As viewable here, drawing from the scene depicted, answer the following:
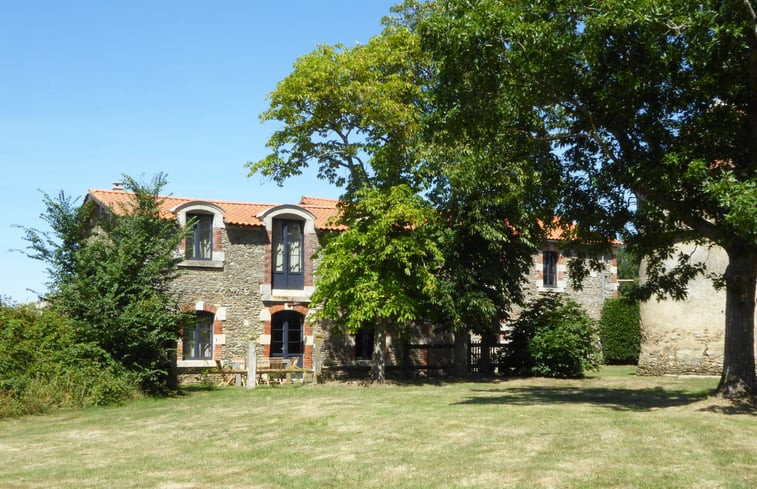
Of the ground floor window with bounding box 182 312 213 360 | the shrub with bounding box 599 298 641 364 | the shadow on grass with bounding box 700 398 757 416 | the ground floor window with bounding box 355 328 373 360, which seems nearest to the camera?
the shadow on grass with bounding box 700 398 757 416

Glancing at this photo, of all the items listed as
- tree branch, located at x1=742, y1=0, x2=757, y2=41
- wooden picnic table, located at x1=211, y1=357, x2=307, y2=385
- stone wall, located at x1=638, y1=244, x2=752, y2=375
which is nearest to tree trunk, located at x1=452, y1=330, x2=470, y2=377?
wooden picnic table, located at x1=211, y1=357, x2=307, y2=385

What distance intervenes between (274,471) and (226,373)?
13.9 m

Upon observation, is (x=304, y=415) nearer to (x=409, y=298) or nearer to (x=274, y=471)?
(x=274, y=471)

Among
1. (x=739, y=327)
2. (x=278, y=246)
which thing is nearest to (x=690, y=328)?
(x=739, y=327)

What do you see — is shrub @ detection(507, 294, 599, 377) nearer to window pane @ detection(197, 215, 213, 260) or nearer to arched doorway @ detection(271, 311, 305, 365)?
arched doorway @ detection(271, 311, 305, 365)

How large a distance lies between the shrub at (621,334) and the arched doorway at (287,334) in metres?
14.0

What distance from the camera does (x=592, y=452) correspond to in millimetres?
9297

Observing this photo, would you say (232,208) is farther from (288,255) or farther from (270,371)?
(270,371)

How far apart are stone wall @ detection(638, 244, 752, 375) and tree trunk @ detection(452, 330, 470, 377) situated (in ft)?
18.0

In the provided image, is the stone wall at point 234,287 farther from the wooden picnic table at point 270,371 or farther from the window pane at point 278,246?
the wooden picnic table at point 270,371

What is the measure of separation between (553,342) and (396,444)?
542 inches

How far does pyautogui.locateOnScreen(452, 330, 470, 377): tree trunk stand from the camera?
81.6 feet

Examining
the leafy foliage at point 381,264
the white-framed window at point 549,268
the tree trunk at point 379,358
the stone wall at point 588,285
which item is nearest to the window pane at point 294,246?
the leafy foliage at point 381,264

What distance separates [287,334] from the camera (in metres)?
25.2
